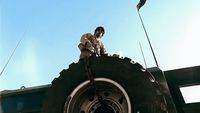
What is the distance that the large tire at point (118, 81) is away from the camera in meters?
3.39

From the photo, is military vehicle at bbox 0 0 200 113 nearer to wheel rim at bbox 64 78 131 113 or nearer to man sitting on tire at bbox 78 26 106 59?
wheel rim at bbox 64 78 131 113

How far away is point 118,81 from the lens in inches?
143

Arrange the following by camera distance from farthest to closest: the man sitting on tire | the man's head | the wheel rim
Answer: the man's head, the man sitting on tire, the wheel rim

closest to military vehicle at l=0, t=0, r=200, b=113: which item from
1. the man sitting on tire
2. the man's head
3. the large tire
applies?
the large tire

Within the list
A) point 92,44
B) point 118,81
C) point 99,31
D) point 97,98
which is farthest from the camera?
point 99,31

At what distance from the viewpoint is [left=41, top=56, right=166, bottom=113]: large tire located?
339 cm

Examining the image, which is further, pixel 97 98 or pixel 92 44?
pixel 92 44

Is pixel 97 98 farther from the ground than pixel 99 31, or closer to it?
closer to it

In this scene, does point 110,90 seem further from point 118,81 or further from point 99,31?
point 99,31

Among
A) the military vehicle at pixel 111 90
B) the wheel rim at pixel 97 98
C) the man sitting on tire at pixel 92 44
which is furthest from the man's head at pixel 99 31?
the wheel rim at pixel 97 98

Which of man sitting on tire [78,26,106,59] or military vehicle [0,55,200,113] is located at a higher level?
man sitting on tire [78,26,106,59]

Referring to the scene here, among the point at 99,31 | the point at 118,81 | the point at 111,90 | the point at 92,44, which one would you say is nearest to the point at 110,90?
the point at 111,90

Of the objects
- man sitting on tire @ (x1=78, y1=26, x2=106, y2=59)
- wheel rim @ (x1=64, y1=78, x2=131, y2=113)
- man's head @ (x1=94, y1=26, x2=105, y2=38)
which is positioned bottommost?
wheel rim @ (x1=64, y1=78, x2=131, y2=113)

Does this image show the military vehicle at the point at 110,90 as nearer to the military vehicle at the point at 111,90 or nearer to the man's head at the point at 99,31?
the military vehicle at the point at 111,90
